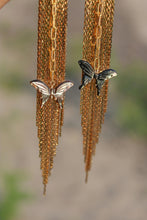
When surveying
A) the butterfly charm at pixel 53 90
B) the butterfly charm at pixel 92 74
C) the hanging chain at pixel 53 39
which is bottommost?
the butterfly charm at pixel 53 90

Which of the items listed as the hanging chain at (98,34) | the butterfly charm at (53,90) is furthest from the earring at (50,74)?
the hanging chain at (98,34)

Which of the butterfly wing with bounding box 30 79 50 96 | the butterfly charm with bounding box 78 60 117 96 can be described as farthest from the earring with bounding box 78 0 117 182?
the butterfly wing with bounding box 30 79 50 96

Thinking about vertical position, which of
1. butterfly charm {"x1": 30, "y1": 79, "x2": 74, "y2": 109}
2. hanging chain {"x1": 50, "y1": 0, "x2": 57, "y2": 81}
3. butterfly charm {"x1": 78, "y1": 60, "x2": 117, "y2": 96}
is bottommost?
butterfly charm {"x1": 30, "y1": 79, "x2": 74, "y2": 109}

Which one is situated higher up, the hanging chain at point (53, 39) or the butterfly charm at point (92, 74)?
the hanging chain at point (53, 39)

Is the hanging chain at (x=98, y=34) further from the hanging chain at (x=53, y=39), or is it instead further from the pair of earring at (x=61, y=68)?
the hanging chain at (x=53, y=39)

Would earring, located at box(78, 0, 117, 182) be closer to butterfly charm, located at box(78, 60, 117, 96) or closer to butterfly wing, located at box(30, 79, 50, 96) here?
butterfly charm, located at box(78, 60, 117, 96)

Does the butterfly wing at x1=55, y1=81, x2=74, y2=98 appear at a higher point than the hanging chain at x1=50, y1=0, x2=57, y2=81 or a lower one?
lower

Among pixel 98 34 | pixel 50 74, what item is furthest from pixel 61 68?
pixel 98 34
